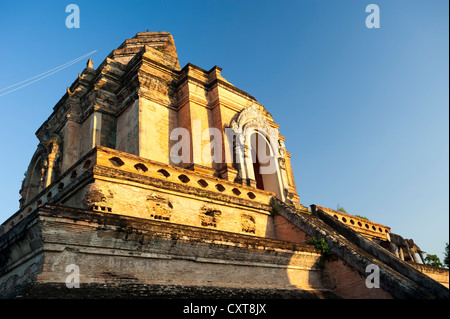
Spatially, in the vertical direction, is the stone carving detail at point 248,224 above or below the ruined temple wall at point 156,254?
above

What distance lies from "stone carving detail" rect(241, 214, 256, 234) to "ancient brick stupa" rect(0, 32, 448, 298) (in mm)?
30

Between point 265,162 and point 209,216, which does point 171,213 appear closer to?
point 209,216

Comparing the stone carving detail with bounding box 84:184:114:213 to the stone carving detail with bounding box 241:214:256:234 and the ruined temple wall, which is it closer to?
the ruined temple wall

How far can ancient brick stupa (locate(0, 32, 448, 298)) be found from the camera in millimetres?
5641

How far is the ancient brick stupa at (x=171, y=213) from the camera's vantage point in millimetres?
5641

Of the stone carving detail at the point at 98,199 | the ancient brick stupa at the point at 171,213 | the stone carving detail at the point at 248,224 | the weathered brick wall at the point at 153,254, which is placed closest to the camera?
the weathered brick wall at the point at 153,254

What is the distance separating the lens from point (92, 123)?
14742 mm

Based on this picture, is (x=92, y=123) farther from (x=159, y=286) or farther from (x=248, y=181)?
(x=159, y=286)

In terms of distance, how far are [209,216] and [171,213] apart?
1.19 meters

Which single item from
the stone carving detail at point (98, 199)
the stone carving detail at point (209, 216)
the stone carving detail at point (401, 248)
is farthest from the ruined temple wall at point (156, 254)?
the stone carving detail at point (401, 248)

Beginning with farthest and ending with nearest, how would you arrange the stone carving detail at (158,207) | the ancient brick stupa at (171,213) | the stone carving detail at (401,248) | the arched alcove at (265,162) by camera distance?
the arched alcove at (265,162) < the stone carving detail at (401,248) < the stone carving detail at (158,207) < the ancient brick stupa at (171,213)

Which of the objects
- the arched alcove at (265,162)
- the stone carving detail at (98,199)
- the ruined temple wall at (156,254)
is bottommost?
the ruined temple wall at (156,254)

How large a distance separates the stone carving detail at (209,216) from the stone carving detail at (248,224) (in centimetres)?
86

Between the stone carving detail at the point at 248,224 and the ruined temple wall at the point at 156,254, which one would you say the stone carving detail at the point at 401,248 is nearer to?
the stone carving detail at the point at 248,224
